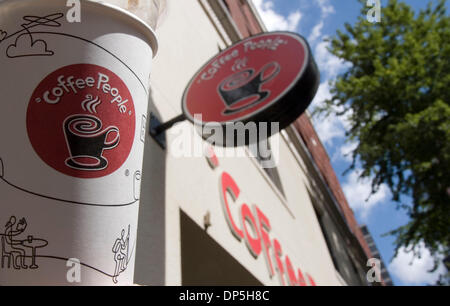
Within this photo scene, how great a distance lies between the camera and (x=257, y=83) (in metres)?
4.15

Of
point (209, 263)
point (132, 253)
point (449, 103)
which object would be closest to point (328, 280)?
point (209, 263)

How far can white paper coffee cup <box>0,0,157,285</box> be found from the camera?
0.81 metres

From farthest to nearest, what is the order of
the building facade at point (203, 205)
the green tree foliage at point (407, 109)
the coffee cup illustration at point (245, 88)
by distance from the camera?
the green tree foliage at point (407, 109), the coffee cup illustration at point (245, 88), the building facade at point (203, 205)

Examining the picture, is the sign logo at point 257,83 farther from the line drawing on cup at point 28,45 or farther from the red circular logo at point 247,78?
the line drawing on cup at point 28,45

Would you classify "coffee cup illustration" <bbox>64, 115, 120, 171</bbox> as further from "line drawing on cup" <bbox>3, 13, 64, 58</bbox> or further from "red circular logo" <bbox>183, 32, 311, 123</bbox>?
"red circular logo" <bbox>183, 32, 311, 123</bbox>

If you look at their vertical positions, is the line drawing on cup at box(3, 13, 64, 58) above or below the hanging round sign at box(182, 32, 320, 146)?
below

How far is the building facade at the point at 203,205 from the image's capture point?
3.22m

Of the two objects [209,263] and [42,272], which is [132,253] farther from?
[209,263]

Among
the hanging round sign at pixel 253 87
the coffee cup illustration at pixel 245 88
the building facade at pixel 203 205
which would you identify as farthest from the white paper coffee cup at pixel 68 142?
the coffee cup illustration at pixel 245 88

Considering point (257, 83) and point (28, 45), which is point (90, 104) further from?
point (257, 83)

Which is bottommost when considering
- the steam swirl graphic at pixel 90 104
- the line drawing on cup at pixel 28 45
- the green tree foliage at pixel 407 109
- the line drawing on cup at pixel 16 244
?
the line drawing on cup at pixel 16 244

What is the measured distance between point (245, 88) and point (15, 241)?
350 centimetres

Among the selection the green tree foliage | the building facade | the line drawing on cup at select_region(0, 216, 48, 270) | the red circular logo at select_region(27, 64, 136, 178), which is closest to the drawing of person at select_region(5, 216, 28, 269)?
the line drawing on cup at select_region(0, 216, 48, 270)
